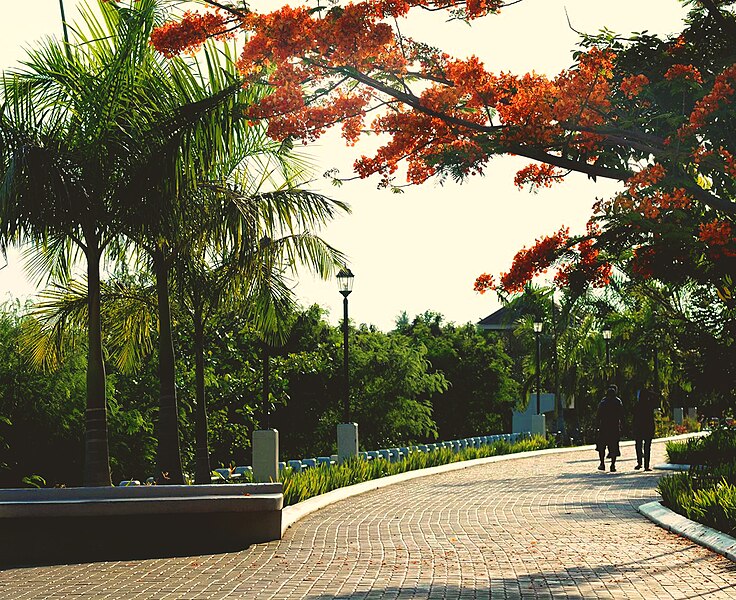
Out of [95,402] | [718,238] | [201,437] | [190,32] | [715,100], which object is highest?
[190,32]

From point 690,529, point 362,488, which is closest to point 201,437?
point 362,488

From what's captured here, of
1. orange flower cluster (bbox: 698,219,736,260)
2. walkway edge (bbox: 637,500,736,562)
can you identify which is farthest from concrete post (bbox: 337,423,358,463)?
orange flower cluster (bbox: 698,219,736,260)

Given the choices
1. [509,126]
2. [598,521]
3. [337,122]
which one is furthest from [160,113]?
[598,521]

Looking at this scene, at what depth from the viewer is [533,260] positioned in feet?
43.1

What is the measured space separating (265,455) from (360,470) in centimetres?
423

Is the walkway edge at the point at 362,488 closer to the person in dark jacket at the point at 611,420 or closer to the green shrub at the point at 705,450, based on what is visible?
the person in dark jacket at the point at 611,420

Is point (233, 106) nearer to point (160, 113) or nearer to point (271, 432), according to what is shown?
point (160, 113)

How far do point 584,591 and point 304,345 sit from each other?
36.3 m

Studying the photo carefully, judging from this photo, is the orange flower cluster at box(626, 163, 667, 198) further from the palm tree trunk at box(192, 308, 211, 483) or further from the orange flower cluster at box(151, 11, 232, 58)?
the palm tree trunk at box(192, 308, 211, 483)

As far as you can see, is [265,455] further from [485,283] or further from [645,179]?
[645,179]

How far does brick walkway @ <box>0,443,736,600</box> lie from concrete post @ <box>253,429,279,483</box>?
2486 mm

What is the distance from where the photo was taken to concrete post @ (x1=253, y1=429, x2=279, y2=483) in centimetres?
2012

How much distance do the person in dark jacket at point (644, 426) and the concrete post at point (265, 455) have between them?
10.1 metres

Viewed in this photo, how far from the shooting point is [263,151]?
18.3 m
